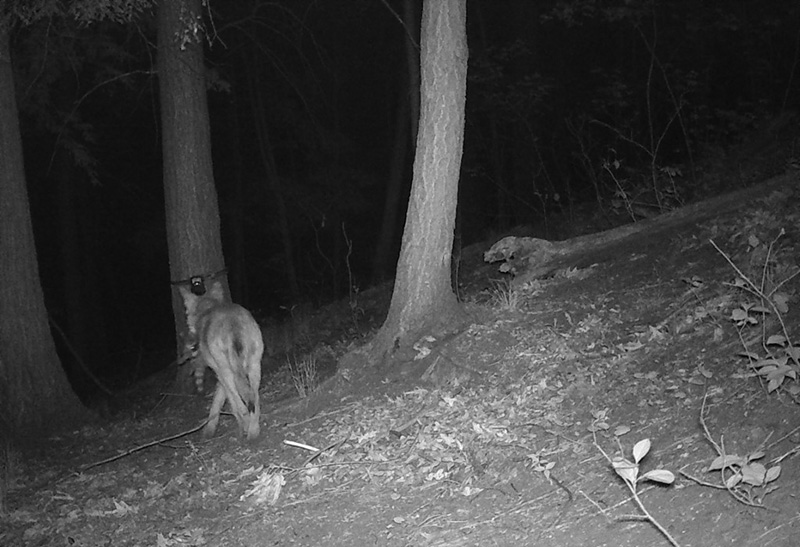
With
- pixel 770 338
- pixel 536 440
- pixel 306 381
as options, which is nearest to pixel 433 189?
pixel 306 381

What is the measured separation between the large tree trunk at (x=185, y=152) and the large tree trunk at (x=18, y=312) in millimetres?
1794

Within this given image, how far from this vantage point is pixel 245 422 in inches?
332

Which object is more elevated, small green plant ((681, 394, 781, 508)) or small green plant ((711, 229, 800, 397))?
small green plant ((711, 229, 800, 397))

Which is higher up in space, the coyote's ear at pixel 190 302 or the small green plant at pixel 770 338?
the coyote's ear at pixel 190 302

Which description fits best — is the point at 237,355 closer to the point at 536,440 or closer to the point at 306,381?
the point at 306,381

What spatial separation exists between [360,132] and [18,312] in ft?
77.1

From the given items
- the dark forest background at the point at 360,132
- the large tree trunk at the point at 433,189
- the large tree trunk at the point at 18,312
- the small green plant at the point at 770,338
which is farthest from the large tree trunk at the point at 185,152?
the small green plant at the point at 770,338

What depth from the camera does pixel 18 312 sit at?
36.3 ft

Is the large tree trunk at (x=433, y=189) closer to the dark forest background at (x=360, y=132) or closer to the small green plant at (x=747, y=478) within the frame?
the small green plant at (x=747, y=478)

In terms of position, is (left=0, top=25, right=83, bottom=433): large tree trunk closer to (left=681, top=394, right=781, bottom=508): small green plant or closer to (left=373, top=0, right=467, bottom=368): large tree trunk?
(left=373, top=0, right=467, bottom=368): large tree trunk

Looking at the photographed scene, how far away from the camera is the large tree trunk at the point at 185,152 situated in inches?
434

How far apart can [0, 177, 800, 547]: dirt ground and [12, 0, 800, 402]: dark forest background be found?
5899 mm

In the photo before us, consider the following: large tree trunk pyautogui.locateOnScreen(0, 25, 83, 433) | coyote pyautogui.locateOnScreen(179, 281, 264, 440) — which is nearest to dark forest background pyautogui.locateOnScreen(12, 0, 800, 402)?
large tree trunk pyautogui.locateOnScreen(0, 25, 83, 433)

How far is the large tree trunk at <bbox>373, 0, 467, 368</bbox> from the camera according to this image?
8.26m
